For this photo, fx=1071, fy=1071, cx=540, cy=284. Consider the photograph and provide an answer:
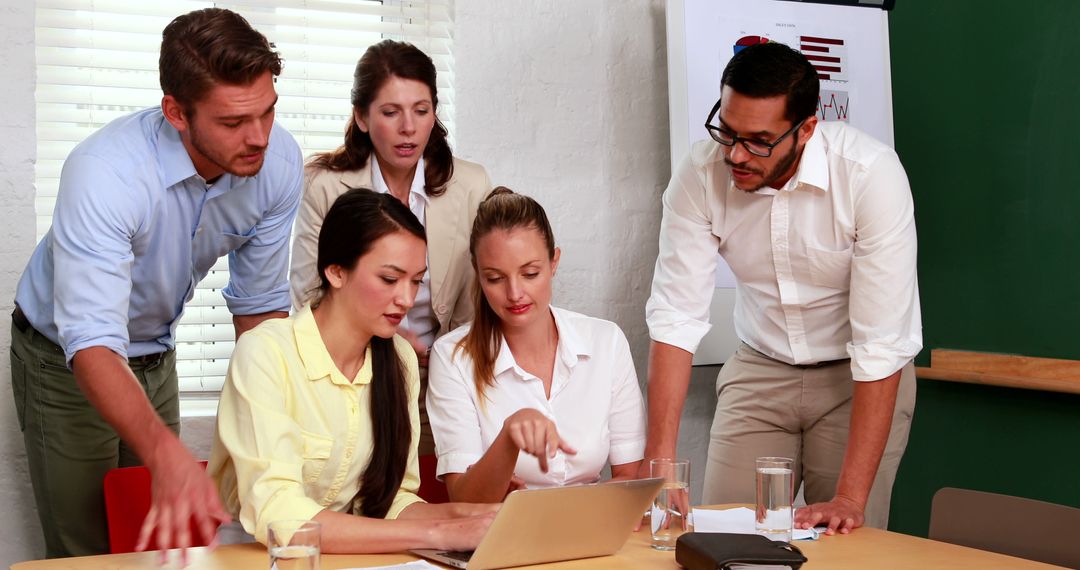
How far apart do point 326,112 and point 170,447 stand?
5.37 ft

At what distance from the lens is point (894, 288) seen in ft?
7.36

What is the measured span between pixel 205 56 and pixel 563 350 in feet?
3.08

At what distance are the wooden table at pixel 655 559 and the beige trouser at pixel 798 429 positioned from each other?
0.68 meters

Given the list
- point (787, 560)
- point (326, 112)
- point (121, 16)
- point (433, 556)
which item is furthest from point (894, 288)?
point (121, 16)

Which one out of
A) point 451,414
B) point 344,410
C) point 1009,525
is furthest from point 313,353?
point 1009,525

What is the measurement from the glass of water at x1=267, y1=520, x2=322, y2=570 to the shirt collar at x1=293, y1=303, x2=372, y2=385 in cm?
55

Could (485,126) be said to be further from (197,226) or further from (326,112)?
(197,226)

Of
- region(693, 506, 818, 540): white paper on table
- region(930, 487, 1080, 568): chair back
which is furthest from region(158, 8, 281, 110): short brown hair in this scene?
region(930, 487, 1080, 568): chair back

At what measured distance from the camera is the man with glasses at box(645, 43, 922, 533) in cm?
220

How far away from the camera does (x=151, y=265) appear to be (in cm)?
217

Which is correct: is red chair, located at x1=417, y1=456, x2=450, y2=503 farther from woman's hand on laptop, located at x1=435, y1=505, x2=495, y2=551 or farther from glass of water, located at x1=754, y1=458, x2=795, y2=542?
glass of water, located at x1=754, y1=458, x2=795, y2=542

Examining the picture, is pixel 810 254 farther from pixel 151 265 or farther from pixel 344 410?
pixel 151 265

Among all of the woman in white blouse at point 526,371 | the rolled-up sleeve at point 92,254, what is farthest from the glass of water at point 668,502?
the rolled-up sleeve at point 92,254

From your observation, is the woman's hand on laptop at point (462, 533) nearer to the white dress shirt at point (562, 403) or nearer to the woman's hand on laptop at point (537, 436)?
the woman's hand on laptop at point (537, 436)
